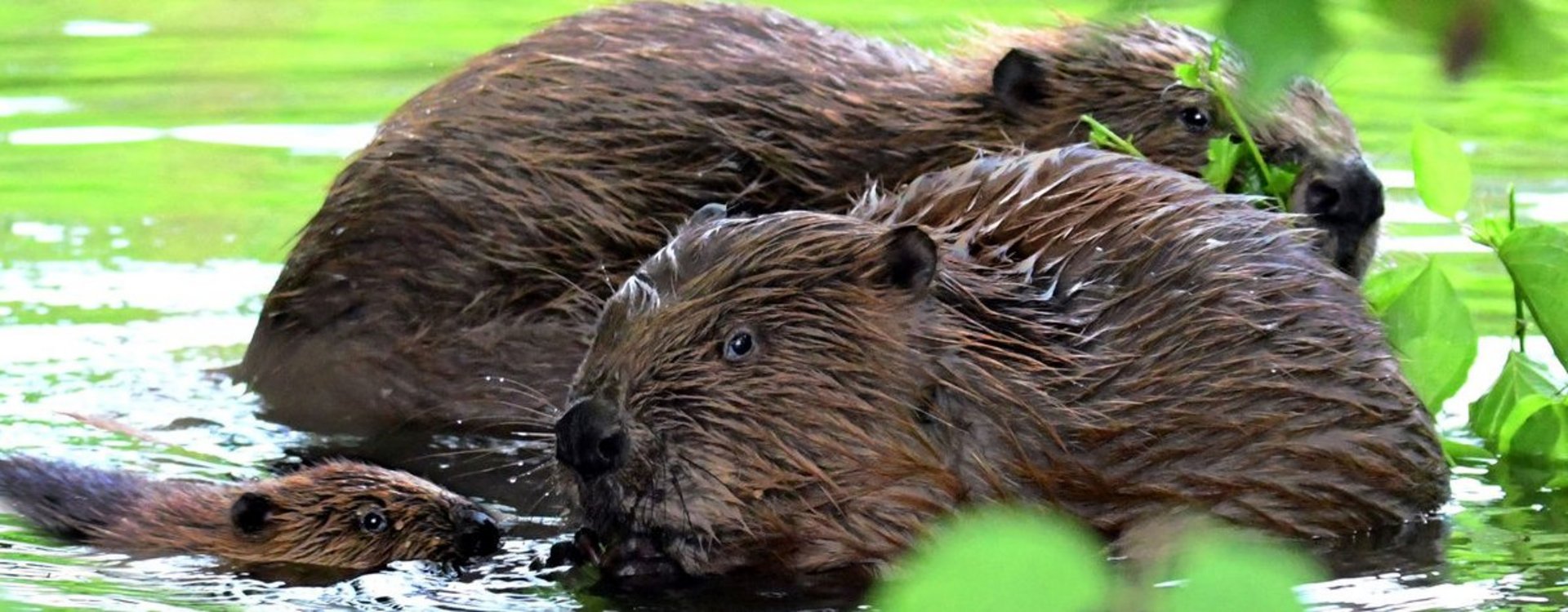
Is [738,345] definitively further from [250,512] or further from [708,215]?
[250,512]

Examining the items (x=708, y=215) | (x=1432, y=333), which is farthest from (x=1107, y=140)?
(x=708, y=215)

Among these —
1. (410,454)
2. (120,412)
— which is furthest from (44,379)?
(410,454)

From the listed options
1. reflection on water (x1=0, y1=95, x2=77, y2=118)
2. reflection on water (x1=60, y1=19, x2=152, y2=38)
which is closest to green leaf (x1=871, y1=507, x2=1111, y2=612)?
reflection on water (x1=0, y1=95, x2=77, y2=118)

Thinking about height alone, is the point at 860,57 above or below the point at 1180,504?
above

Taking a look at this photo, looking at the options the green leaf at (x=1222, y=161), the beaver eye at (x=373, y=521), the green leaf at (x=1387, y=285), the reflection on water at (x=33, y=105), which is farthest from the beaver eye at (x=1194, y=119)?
the reflection on water at (x=33, y=105)

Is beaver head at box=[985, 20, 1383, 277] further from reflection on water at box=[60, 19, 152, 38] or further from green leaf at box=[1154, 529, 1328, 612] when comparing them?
reflection on water at box=[60, 19, 152, 38]

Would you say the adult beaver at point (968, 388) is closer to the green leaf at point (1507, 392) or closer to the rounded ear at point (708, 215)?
the rounded ear at point (708, 215)

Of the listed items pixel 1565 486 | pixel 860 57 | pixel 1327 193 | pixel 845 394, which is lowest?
pixel 1565 486

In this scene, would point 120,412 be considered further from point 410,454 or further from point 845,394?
point 845,394
